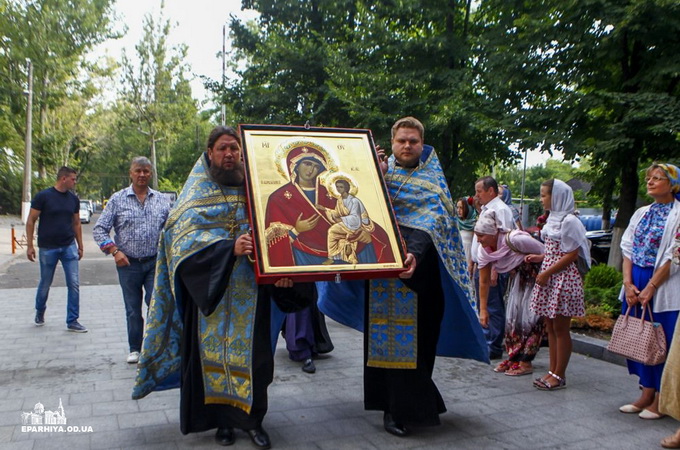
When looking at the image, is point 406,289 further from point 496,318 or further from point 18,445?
point 496,318

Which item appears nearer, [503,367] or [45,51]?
[503,367]

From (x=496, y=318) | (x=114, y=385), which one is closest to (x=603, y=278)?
(x=496, y=318)

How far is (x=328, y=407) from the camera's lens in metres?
4.64

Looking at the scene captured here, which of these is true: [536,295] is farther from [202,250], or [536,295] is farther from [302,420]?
[202,250]

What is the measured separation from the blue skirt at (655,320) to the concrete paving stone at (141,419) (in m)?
3.63

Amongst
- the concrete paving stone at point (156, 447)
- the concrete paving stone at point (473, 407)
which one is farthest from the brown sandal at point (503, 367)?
the concrete paving stone at point (156, 447)

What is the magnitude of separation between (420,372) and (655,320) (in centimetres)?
191

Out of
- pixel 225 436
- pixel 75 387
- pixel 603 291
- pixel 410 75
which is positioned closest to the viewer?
pixel 225 436

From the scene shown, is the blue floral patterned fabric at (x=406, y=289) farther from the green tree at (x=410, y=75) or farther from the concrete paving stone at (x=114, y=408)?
the green tree at (x=410, y=75)

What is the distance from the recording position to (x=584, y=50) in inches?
392

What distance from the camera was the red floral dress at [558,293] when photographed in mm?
5145

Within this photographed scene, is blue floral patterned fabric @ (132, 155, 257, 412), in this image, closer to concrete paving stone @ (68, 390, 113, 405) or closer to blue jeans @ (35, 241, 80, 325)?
concrete paving stone @ (68, 390, 113, 405)

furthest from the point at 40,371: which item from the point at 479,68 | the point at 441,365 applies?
the point at 479,68

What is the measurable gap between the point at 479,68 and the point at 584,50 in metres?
3.34
